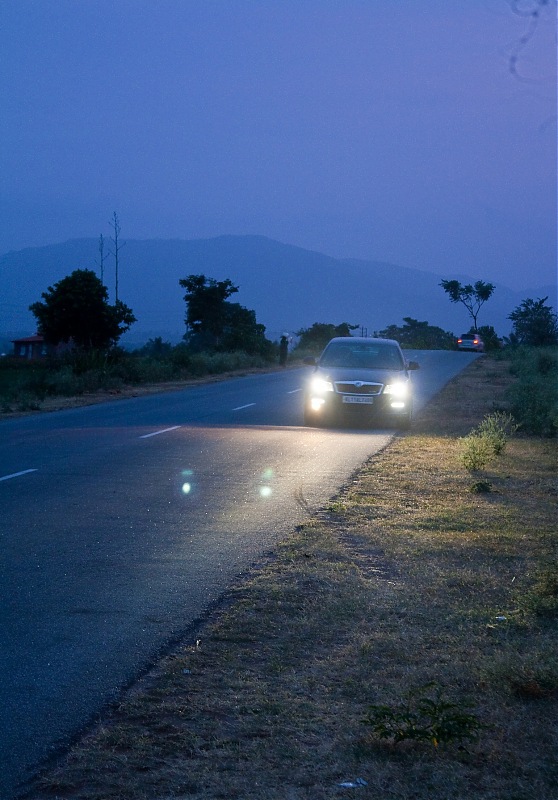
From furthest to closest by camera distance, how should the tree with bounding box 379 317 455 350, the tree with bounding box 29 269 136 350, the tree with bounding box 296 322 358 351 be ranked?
the tree with bounding box 379 317 455 350 → the tree with bounding box 296 322 358 351 → the tree with bounding box 29 269 136 350

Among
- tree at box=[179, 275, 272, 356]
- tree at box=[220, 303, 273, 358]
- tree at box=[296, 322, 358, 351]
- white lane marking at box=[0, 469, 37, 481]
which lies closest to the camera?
white lane marking at box=[0, 469, 37, 481]

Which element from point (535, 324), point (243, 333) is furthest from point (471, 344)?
point (243, 333)

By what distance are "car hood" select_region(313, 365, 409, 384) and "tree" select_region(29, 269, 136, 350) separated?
3011cm

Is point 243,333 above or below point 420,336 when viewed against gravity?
below

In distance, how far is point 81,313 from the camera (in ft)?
156

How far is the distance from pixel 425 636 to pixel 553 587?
1.28m

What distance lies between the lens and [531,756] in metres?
3.96

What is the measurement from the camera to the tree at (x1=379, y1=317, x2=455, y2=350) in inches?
3330

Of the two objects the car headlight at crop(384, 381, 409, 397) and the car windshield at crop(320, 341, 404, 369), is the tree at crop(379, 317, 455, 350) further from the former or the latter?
the car headlight at crop(384, 381, 409, 397)

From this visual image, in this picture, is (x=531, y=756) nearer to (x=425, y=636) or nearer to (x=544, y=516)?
(x=425, y=636)

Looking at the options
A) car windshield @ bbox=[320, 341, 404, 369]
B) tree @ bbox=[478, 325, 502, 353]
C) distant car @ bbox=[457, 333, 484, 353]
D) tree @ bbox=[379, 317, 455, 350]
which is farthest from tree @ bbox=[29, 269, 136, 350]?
tree @ bbox=[379, 317, 455, 350]

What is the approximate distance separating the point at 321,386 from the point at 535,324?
4860cm

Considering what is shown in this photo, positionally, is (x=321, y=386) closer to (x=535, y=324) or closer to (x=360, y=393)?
(x=360, y=393)

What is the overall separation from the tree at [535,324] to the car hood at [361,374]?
44.0 meters
